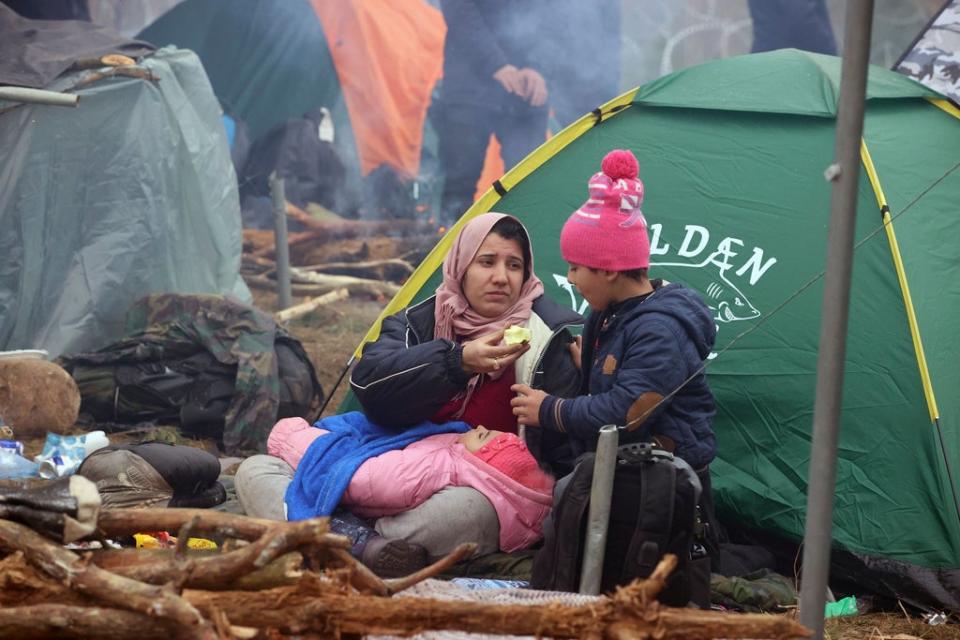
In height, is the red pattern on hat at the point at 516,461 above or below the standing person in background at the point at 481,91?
below

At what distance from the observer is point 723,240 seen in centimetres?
430

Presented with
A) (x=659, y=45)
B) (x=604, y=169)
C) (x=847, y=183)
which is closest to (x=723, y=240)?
(x=604, y=169)

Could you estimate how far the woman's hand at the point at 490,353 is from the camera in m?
3.52

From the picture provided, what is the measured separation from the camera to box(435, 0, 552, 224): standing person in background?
994 centimetres

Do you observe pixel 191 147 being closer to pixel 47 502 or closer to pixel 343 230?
pixel 343 230

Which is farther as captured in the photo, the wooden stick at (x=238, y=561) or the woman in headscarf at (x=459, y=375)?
the woman in headscarf at (x=459, y=375)

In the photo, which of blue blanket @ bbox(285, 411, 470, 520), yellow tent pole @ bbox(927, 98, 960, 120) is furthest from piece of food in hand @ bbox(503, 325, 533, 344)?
yellow tent pole @ bbox(927, 98, 960, 120)

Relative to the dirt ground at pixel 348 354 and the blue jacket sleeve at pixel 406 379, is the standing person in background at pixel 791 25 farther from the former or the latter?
the blue jacket sleeve at pixel 406 379

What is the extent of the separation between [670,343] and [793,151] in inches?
54.9

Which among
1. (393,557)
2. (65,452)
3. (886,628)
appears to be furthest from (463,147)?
(886,628)

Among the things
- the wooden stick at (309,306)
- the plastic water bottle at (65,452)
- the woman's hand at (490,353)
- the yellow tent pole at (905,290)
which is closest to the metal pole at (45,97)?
the plastic water bottle at (65,452)

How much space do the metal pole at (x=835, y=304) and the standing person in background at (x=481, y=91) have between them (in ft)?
25.5

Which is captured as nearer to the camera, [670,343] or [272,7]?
[670,343]

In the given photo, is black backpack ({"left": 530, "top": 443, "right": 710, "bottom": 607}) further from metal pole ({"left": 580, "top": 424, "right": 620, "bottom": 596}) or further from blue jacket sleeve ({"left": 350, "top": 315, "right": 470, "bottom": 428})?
blue jacket sleeve ({"left": 350, "top": 315, "right": 470, "bottom": 428})
